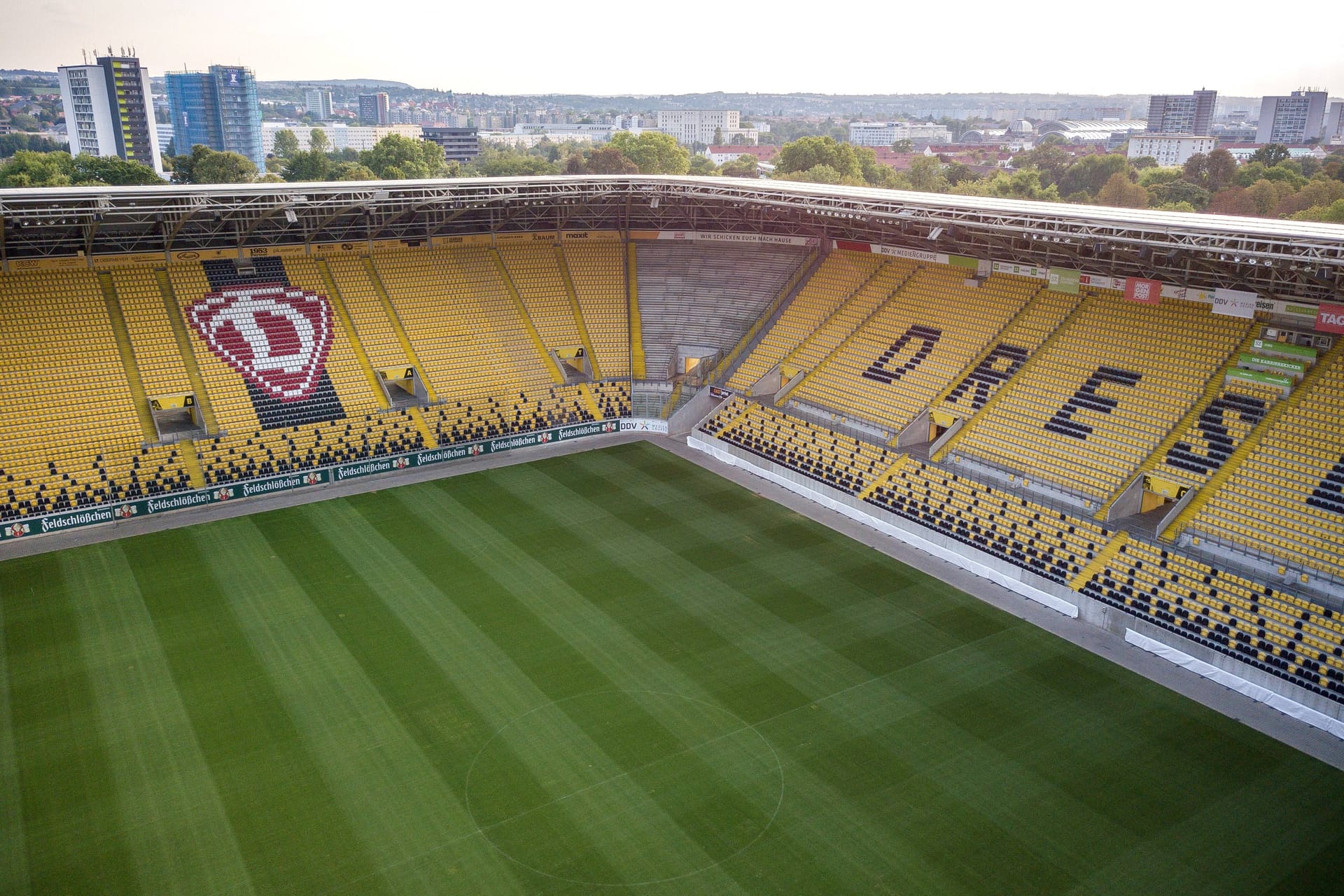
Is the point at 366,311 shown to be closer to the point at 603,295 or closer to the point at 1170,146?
the point at 603,295

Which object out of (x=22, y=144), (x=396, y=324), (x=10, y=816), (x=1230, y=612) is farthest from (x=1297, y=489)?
(x=22, y=144)

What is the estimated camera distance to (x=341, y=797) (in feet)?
56.1

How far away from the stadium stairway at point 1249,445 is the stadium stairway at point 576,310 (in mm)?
21001

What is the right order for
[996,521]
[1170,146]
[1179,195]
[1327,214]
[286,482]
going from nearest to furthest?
1. [996,521]
2. [286,482]
3. [1327,214]
4. [1179,195]
5. [1170,146]

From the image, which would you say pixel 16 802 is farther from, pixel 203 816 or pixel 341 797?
pixel 341 797

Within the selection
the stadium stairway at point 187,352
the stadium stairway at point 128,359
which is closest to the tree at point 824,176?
the stadium stairway at point 187,352

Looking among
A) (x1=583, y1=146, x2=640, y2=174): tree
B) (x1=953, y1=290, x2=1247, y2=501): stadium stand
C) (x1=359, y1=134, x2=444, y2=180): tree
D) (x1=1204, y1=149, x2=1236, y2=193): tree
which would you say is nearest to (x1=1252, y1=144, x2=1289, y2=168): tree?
(x1=1204, y1=149, x2=1236, y2=193): tree

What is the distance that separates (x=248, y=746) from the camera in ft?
60.8

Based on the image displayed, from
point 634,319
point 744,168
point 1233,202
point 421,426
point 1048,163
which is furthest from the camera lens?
point 744,168

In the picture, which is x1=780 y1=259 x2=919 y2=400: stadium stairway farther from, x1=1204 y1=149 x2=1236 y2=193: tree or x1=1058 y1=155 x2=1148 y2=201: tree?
x1=1204 y1=149 x2=1236 y2=193: tree

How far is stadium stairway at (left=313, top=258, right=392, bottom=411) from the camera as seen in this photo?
35.4m

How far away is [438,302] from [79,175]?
6442 cm

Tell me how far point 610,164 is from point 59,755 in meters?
84.8

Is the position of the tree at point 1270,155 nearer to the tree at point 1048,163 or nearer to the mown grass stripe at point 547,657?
the tree at point 1048,163
